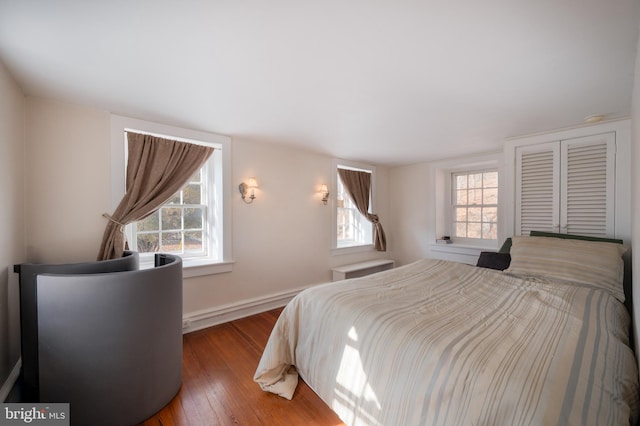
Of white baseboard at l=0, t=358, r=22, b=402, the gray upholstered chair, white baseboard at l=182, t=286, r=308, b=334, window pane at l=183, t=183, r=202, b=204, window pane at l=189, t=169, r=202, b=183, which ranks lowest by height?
white baseboard at l=182, t=286, r=308, b=334

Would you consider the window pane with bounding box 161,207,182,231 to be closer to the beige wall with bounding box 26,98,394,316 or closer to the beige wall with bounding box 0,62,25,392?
the beige wall with bounding box 26,98,394,316

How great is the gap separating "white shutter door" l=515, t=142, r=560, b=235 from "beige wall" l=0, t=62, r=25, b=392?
4.67 meters

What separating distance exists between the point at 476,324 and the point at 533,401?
0.51 metres

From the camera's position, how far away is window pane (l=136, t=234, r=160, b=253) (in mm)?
2500

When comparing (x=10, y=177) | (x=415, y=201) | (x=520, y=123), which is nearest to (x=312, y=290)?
(x=10, y=177)

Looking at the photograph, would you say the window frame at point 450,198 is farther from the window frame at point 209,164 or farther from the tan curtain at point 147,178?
the tan curtain at point 147,178

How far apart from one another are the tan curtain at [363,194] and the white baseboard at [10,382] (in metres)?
3.84

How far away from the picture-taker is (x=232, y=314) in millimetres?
2875

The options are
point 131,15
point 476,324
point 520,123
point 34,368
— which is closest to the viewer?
point 131,15

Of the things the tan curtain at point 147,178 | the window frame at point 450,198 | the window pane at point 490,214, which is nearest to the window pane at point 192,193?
the tan curtain at point 147,178

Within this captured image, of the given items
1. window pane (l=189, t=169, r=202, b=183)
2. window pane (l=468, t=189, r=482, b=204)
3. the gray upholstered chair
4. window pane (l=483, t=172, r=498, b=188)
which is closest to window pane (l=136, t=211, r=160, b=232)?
window pane (l=189, t=169, r=202, b=183)

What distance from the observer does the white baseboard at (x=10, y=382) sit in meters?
1.47

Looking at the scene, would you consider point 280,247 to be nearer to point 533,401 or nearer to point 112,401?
point 112,401

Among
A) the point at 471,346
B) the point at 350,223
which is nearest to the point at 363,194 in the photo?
the point at 350,223
